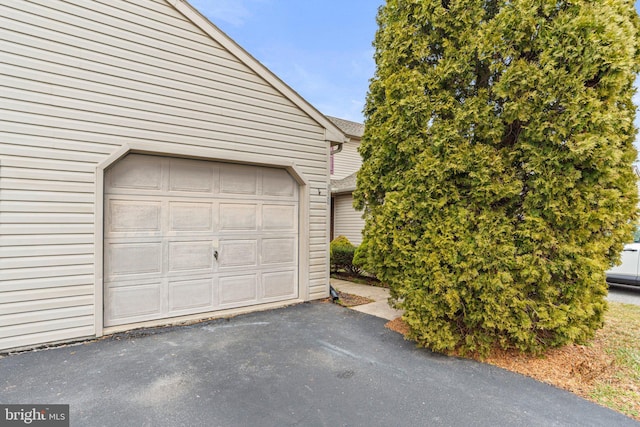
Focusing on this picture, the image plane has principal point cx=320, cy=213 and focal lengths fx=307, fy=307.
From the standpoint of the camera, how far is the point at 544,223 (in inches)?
126

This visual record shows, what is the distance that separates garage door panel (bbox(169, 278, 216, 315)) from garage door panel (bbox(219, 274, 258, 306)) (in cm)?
18

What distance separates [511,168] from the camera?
3398 mm

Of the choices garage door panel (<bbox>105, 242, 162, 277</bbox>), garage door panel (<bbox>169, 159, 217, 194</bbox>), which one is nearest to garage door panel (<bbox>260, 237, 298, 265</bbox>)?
garage door panel (<bbox>169, 159, 217, 194</bbox>)

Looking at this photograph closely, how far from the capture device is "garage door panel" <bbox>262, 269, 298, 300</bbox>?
5496mm

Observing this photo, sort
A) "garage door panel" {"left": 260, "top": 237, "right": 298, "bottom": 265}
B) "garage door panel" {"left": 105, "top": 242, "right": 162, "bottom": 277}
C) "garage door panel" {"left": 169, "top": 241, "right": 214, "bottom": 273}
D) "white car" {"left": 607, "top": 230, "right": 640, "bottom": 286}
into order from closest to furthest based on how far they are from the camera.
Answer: "garage door panel" {"left": 105, "top": 242, "right": 162, "bottom": 277} → "garage door panel" {"left": 169, "top": 241, "right": 214, "bottom": 273} → "garage door panel" {"left": 260, "top": 237, "right": 298, "bottom": 265} → "white car" {"left": 607, "top": 230, "right": 640, "bottom": 286}

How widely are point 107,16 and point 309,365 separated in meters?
5.14

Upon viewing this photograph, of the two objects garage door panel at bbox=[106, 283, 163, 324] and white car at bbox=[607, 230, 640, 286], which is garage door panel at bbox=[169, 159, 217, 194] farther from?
white car at bbox=[607, 230, 640, 286]

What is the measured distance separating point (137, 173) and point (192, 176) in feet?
2.43

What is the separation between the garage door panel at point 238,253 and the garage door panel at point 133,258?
927 millimetres

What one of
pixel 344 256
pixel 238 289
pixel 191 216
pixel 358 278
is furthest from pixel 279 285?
pixel 358 278

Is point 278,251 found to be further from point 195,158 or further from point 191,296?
point 195,158

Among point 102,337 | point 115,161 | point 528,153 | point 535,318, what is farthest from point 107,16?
point 535,318

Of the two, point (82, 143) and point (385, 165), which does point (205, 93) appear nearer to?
point (82, 143)

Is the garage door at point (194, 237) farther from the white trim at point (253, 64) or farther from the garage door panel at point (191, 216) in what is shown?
the white trim at point (253, 64)
